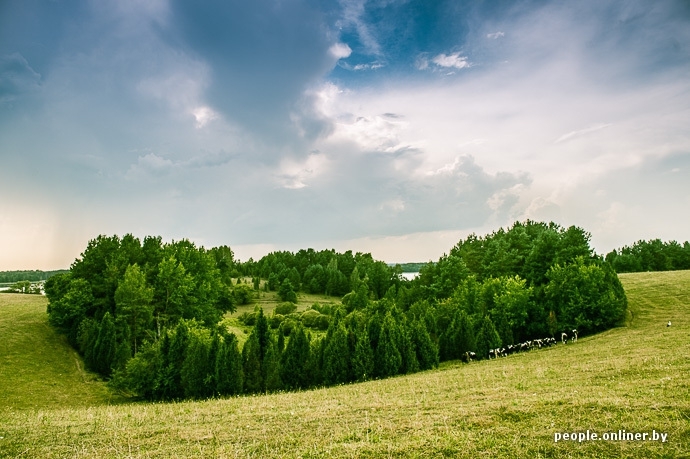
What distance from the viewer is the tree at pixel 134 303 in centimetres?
4297

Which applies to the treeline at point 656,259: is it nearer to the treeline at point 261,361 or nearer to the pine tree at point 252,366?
the treeline at point 261,361

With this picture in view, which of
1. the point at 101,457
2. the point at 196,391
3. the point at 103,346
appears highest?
the point at 101,457

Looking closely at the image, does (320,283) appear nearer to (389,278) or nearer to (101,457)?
(389,278)

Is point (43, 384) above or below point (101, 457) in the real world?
below

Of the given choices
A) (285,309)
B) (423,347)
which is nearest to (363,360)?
(423,347)

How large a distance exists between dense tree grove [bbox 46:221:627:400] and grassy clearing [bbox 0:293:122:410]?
2002mm

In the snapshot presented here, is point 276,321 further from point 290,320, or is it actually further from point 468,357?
point 468,357

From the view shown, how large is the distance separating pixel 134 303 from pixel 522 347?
139 feet

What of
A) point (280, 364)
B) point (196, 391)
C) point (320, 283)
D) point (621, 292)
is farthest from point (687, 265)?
point (196, 391)

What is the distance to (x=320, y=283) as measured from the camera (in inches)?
4852

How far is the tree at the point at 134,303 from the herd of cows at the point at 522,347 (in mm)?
34978

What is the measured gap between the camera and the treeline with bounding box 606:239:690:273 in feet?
311

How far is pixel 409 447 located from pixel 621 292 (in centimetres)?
4706
